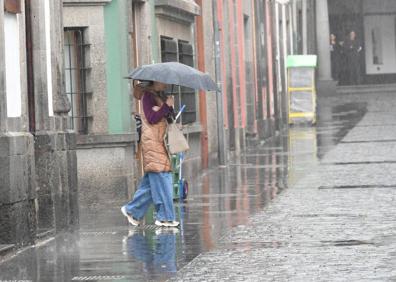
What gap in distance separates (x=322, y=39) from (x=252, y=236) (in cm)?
4396

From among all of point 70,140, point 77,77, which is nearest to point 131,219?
point 70,140

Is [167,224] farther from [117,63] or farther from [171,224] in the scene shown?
[117,63]

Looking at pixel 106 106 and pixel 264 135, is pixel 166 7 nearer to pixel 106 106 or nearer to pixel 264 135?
pixel 106 106

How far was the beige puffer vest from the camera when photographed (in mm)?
15195

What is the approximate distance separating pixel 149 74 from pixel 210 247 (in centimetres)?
257

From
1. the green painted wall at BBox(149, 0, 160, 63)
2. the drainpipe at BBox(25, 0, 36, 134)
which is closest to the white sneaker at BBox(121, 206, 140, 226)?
the drainpipe at BBox(25, 0, 36, 134)

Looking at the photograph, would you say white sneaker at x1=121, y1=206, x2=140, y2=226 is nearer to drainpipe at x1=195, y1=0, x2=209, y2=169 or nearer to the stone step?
the stone step

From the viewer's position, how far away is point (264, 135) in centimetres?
3497

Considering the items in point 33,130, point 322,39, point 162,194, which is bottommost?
point 162,194

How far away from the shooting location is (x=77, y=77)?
19.0 m

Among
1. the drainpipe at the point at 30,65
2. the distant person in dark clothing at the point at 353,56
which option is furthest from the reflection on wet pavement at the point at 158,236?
the distant person in dark clothing at the point at 353,56

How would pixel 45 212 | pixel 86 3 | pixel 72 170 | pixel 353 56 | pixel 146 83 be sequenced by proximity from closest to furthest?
pixel 45 212 → pixel 146 83 → pixel 72 170 → pixel 86 3 → pixel 353 56

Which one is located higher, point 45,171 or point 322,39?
point 322,39

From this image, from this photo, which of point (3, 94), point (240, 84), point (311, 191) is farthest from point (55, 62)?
point (240, 84)
